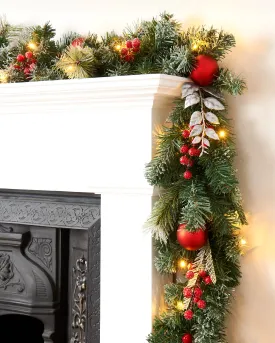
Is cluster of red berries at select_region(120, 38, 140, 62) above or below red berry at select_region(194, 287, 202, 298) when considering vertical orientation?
above

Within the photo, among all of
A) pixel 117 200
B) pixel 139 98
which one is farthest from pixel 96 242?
pixel 139 98

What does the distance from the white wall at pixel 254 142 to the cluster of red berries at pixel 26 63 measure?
1.77ft

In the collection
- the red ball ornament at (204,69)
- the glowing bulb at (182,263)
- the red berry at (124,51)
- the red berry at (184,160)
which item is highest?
the red berry at (124,51)

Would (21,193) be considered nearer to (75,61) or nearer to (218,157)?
(75,61)

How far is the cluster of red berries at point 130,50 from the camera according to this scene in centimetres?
192

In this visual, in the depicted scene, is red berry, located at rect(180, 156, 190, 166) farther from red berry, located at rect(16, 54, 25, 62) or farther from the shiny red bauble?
red berry, located at rect(16, 54, 25, 62)

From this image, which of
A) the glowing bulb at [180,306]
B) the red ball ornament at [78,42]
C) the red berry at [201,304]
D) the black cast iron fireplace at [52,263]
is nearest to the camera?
the red berry at [201,304]

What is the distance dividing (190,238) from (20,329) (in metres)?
1.25

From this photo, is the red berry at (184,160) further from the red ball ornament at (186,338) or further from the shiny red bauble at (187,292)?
the red ball ornament at (186,338)

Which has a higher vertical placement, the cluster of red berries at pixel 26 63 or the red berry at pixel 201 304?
the cluster of red berries at pixel 26 63

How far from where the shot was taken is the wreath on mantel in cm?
180

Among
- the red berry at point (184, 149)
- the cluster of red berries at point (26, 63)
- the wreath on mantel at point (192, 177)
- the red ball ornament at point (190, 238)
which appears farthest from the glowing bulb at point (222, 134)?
the cluster of red berries at point (26, 63)

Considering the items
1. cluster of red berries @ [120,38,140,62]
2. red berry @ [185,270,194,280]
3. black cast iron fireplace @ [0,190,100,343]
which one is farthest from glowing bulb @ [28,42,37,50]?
red berry @ [185,270,194,280]

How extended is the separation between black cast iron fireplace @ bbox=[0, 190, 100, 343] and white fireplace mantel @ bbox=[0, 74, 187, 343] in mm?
92
